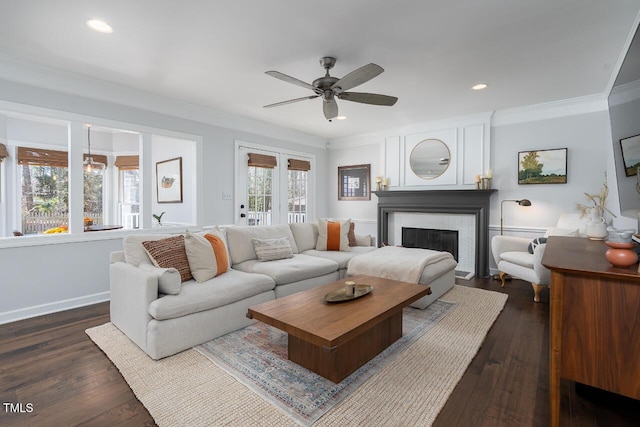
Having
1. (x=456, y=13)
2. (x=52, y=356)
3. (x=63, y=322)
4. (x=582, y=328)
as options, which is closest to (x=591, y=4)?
(x=456, y=13)

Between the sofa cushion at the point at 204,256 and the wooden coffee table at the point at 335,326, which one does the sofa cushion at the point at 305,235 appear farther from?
the wooden coffee table at the point at 335,326

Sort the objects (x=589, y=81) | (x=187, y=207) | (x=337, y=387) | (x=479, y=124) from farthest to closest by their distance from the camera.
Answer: (x=187, y=207) → (x=479, y=124) → (x=589, y=81) → (x=337, y=387)

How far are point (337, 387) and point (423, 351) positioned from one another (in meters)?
0.82

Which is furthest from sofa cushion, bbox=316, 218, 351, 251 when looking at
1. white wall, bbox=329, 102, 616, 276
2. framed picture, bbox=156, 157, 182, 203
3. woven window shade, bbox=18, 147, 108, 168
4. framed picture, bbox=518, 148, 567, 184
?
woven window shade, bbox=18, 147, 108, 168

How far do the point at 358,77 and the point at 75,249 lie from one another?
3.53m

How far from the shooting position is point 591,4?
2.07m

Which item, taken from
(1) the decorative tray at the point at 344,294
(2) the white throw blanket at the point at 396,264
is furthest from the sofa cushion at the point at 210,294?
(2) the white throw blanket at the point at 396,264

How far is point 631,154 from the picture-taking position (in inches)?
74.2

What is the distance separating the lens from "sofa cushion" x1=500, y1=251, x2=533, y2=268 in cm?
357

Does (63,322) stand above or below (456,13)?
below

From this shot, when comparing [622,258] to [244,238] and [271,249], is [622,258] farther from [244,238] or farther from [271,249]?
[244,238]

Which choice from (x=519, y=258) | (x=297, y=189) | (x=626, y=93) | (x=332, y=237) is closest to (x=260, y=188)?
(x=297, y=189)

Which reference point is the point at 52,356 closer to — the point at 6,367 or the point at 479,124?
the point at 6,367

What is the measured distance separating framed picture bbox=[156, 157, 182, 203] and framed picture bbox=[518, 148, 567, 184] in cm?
553
